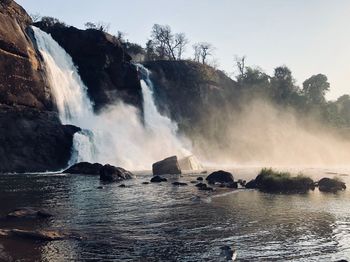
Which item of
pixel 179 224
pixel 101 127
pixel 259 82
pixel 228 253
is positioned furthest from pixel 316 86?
pixel 228 253

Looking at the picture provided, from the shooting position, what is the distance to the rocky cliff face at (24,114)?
56469 mm

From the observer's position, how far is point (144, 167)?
6619cm

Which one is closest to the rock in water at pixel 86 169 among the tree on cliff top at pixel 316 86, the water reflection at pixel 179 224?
the water reflection at pixel 179 224

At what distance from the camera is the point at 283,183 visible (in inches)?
1554

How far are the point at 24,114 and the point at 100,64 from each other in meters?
25.1

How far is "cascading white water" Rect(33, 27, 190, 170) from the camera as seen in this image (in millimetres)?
63844

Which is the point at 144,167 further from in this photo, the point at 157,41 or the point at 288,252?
the point at 157,41

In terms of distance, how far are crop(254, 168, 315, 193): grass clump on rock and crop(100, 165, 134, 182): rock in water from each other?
1403 centimetres

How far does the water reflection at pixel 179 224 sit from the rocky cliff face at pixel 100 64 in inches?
1746

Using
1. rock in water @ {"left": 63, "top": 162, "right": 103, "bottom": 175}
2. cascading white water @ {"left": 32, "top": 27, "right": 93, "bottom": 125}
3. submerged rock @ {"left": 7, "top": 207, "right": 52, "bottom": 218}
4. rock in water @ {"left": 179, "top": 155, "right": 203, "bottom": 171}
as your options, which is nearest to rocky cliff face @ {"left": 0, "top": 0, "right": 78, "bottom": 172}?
cascading white water @ {"left": 32, "top": 27, "right": 93, "bottom": 125}

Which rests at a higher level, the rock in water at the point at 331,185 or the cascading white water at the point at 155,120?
the cascading white water at the point at 155,120

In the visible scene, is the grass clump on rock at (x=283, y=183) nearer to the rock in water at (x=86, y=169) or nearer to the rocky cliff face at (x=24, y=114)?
the rock in water at (x=86, y=169)

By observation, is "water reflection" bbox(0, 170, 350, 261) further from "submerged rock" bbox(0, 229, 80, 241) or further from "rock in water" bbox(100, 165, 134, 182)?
"rock in water" bbox(100, 165, 134, 182)

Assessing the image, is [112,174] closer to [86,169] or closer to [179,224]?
[86,169]
